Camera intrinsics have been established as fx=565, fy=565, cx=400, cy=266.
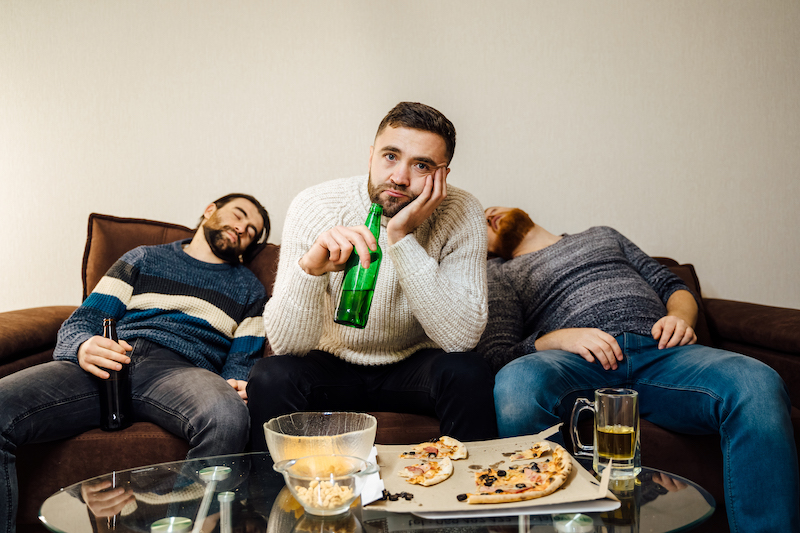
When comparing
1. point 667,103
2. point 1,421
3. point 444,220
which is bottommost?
point 1,421

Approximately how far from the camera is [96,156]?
7.35 ft

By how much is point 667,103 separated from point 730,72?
0.96 feet

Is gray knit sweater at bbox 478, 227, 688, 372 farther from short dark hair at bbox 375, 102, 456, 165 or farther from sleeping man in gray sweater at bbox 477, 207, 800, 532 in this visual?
short dark hair at bbox 375, 102, 456, 165

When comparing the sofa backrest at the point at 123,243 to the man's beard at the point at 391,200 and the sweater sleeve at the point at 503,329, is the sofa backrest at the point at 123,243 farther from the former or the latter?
the sweater sleeve at the point at 503,329

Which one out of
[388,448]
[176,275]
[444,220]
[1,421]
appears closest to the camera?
[388,448]

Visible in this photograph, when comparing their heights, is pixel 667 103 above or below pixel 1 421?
above

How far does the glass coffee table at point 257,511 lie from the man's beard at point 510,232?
1.13 m

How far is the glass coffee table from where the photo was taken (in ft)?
2.42

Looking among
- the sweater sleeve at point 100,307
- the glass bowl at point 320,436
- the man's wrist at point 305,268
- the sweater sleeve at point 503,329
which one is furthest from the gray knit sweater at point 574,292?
the sweater sleeve at point 100,307

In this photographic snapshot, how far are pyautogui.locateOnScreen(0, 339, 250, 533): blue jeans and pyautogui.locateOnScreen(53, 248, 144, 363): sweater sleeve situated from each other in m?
0.06

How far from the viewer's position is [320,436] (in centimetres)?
87

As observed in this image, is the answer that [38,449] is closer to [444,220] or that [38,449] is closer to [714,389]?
[444,220]

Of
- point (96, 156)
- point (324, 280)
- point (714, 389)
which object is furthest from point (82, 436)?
point (714, 389)

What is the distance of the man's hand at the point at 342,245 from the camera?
1.18 m
